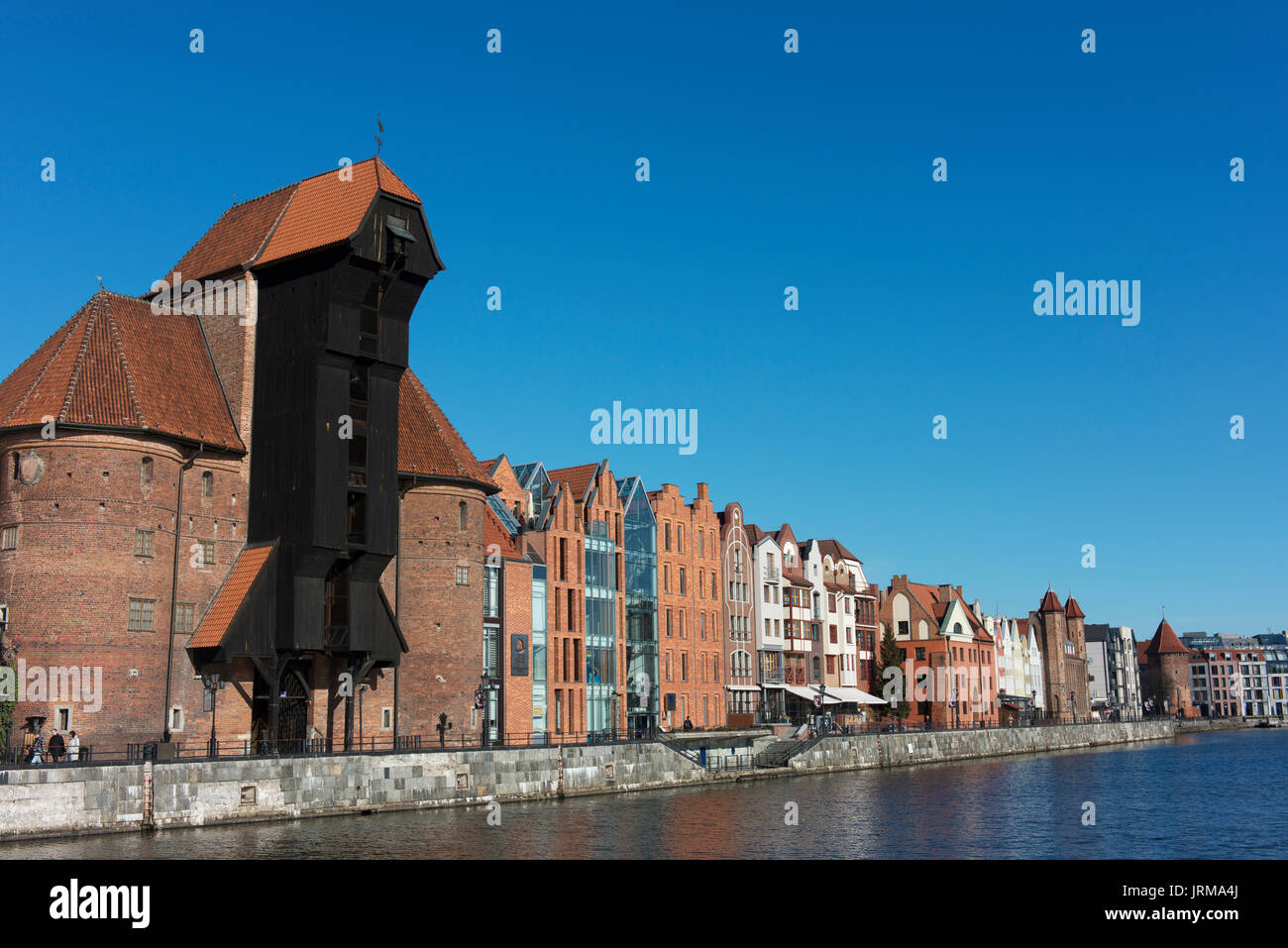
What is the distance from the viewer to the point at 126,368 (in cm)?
4900

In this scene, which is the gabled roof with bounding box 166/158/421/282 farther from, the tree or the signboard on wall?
the tree

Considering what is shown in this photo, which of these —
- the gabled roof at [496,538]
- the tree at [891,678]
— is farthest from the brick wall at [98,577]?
the tree at [891,678]

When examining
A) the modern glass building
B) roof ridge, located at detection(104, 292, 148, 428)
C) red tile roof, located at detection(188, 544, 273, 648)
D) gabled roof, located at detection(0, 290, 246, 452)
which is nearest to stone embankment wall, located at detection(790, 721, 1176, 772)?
the modern glass building

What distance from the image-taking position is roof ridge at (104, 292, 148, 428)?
156 feet

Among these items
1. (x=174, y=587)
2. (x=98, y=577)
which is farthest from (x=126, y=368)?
(x=174, y=587)

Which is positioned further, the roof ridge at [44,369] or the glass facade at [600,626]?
the glass facade at [600,626]

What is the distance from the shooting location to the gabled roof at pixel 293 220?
5234 cm

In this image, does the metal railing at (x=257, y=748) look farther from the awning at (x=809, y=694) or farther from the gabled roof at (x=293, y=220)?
the awning at (x=809, y=694)

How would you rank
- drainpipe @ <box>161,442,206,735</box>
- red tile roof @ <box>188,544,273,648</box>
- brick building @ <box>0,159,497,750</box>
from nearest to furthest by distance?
brick building @ <box>0,159,497,750</box> < drainpipe @ <box>161,442,206,735</box> < red tile roof @ <box>188,544,273,648</box>

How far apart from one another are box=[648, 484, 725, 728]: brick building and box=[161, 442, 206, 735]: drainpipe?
38.3 meters

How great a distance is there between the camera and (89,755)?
43344 millimetres

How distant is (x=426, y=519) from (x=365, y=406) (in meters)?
7.69

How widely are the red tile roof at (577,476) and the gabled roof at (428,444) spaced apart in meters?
14.4
